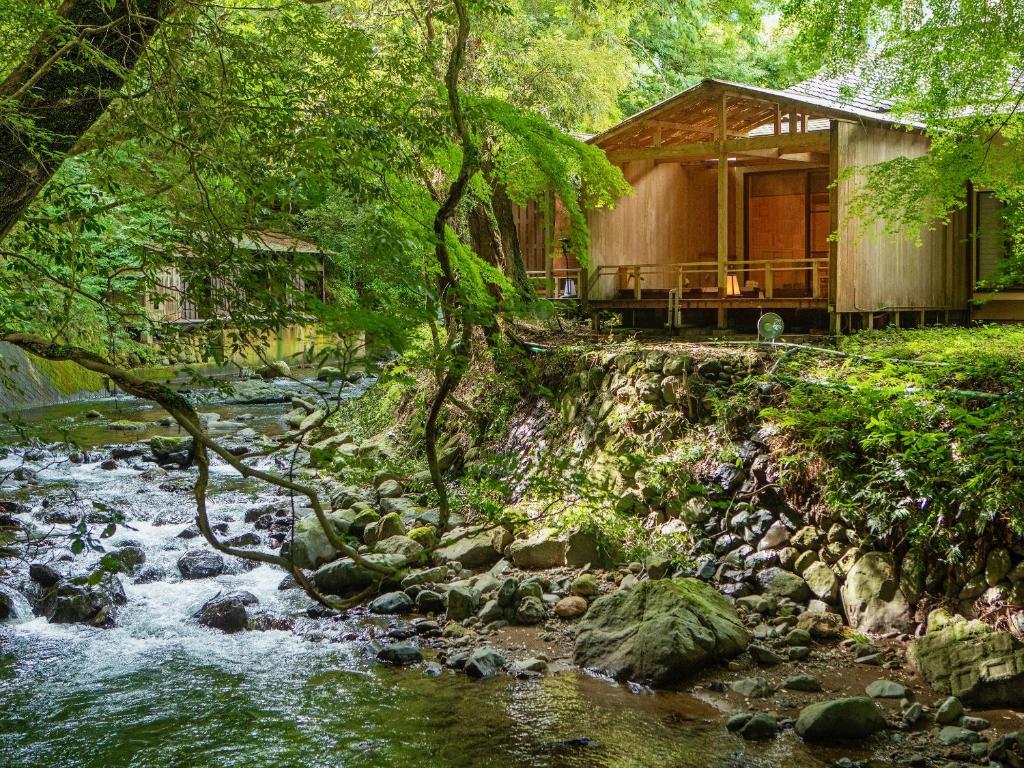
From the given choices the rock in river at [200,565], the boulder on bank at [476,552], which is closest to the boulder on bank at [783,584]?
the boulder on bank at [476,552]

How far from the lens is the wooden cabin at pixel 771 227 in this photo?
44.2 ft

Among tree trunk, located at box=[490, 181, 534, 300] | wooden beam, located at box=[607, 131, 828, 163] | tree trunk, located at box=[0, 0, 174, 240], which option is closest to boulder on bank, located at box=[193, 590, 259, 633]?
tree trunk, located at box=[0, 0, 174, 240]

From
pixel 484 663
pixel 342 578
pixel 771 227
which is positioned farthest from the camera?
pixel 771 227

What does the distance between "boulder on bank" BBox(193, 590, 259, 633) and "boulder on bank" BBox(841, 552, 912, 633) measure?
4.87m

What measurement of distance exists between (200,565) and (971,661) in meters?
6.79

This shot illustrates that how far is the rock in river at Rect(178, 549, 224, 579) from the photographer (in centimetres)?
927

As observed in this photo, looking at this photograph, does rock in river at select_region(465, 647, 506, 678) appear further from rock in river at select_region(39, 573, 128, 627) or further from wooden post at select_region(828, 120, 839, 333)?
wooden post at select_region(828, 120, 839, 333)

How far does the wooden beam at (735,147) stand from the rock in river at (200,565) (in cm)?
896

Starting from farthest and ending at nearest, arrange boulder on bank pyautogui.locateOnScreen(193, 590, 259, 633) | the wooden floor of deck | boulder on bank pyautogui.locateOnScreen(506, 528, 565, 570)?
1. the wooden floor of deck
2. boulder on bank pyautogui.locateOnScreen(506, 528, 565, 570)
3. boulder on bank pyautogui.locateOnScreen(193, 590, 259, 633)

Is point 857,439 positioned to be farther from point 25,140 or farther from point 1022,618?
point 25,140

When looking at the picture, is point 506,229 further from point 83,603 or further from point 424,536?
point 83,603

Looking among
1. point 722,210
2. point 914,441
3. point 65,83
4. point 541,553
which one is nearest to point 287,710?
point 541,553

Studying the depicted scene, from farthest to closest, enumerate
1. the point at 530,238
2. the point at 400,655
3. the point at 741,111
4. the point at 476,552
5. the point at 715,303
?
1. the point at 530,238
2. the point at 741,111
3. the point at 715,303
4. the point at 476,552
5. the point at 400,655

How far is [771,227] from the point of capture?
17891 mm
